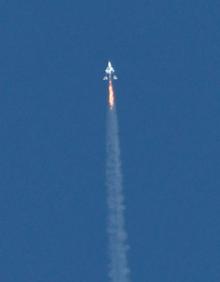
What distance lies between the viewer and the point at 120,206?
16350 cm

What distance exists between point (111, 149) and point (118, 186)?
12.3 feet

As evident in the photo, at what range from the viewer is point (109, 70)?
538ft

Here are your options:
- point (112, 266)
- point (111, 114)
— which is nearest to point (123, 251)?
point (112, 266)

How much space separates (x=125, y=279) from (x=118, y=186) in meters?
8.25

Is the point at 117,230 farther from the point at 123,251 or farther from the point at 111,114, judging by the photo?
the point at 111,114

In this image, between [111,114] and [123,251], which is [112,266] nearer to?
[123,251]

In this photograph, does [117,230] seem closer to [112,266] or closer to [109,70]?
[112,266]

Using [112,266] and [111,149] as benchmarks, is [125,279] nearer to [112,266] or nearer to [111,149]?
[112,266]

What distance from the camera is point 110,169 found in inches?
6506

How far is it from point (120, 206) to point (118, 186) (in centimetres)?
176

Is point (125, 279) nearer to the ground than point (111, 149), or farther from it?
nearer to the ground

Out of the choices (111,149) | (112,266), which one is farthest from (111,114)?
(112,266)

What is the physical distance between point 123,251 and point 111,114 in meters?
14.2

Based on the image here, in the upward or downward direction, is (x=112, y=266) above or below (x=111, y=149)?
below
